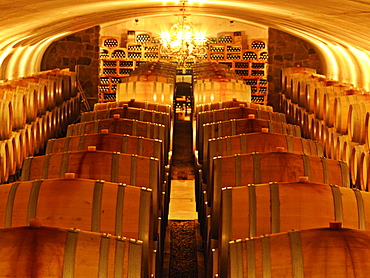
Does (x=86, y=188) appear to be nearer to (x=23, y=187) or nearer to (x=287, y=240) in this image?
(x=23, y=187)

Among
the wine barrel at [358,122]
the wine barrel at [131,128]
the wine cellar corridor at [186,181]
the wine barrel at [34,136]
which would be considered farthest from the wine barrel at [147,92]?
the wine barrel at [358,122]

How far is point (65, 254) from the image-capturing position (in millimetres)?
2518

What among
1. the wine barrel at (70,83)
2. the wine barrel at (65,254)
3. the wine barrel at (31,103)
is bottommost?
the wine barrel at (65,254)

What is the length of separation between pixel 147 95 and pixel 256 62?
A: 9403 mm

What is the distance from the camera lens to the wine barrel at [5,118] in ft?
21.5

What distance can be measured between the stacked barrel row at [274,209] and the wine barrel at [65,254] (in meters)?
0.46

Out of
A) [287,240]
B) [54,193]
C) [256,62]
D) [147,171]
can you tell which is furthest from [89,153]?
[256,62]

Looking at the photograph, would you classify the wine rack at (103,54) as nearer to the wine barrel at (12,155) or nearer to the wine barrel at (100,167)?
the wine barrel at (12,155)

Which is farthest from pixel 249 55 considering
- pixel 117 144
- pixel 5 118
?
pixel 117 144

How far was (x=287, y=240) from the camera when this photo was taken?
8.71 ft

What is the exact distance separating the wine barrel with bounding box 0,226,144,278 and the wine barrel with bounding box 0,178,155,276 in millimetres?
665

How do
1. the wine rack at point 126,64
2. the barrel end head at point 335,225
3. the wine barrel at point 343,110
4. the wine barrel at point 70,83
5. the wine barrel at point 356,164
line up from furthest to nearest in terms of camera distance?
the wine rack at point 126,64 → the wine barrel at point 70,83 → the wine barrel at point 343,110 → the wine barrel at point 356,164 → the barrel end head at point 335,225

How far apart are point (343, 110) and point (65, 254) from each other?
17.1ft

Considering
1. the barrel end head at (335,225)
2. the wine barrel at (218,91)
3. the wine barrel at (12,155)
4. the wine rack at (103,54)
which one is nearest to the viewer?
the barrel end head at (335,225)
